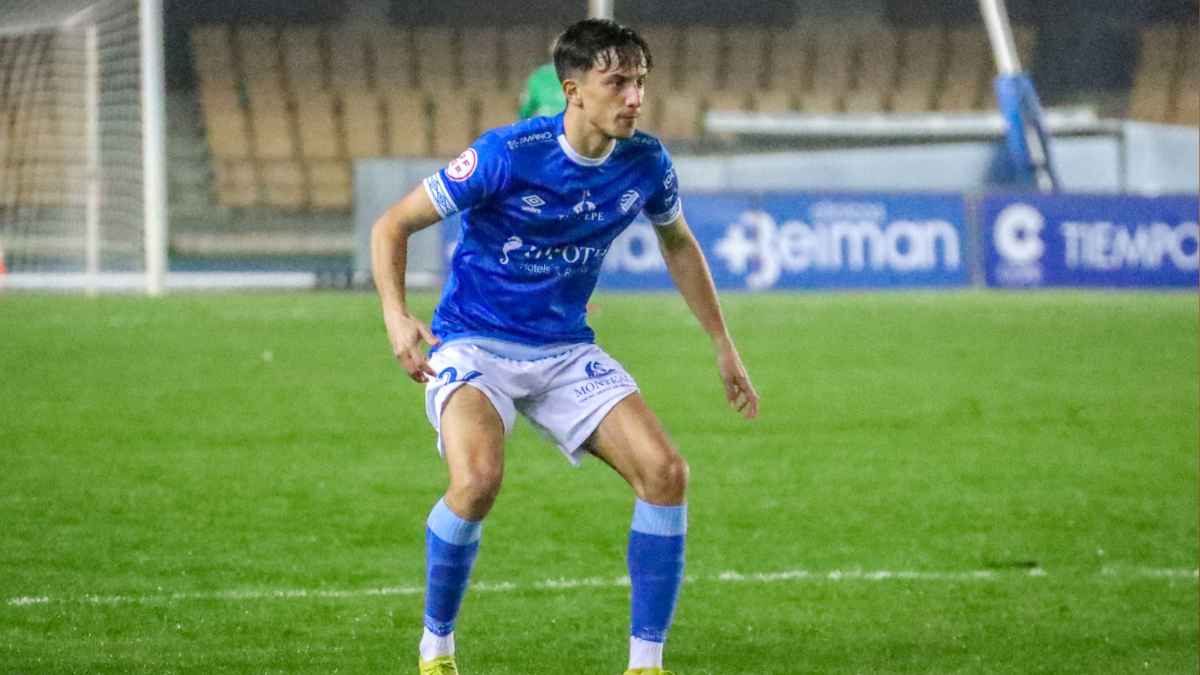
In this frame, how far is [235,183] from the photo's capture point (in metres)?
30.0

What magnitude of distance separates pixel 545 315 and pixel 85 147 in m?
15.8

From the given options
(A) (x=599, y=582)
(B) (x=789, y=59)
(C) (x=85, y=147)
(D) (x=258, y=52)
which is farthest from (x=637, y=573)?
(B) (x=789, y=59)

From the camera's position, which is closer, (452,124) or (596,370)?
(596,370)

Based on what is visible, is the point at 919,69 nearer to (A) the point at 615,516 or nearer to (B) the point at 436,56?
(B) the point at 436,56

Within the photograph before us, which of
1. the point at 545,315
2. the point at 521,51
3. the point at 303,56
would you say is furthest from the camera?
the point at 521,51

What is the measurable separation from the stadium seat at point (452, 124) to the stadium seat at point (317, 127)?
1682mm

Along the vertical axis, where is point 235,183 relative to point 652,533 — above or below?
below

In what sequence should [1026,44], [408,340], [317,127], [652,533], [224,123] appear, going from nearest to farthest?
[408,340], [652,533], [224,123], [317,127], [1026,44]

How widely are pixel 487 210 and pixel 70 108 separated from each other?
15717 mm

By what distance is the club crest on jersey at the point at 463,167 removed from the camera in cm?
506

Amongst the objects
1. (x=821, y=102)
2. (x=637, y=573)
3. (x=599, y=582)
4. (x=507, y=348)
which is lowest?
(x=821, y=102)

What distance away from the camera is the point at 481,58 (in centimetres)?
3303

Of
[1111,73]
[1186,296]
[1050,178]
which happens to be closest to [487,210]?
[1186,296]

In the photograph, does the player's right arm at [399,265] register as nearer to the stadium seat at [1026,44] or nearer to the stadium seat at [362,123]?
the stadium seat at [362,123]
